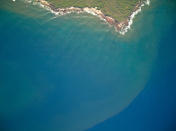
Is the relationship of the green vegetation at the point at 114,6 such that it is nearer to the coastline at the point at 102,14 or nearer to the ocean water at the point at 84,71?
the coastline at the point at 102,14

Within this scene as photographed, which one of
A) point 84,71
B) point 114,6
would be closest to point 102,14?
point 114,6

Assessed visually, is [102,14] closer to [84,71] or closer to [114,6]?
[114,6]

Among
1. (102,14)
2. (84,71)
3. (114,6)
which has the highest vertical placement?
(114,6)

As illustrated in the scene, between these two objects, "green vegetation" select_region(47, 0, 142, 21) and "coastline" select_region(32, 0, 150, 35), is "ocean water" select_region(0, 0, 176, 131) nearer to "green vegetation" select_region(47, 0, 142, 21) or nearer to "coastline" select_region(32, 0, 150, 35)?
"coastline" select_region(32, 0, 150, 35)

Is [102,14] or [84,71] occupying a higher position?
[102,14]

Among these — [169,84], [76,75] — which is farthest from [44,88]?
[169,84]

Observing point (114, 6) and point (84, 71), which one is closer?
point (84, 71)
